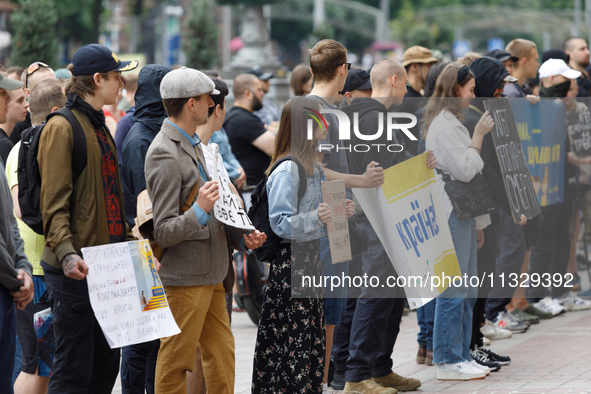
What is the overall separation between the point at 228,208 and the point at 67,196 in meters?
0.86

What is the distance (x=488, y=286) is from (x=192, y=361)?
8.59 ft

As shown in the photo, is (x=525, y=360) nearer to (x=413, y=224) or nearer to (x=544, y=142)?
(x=544, y=142)

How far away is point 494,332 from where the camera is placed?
27.2 feet

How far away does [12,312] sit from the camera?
13.8ft

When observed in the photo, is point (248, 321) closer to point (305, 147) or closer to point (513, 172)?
point (513, 172)

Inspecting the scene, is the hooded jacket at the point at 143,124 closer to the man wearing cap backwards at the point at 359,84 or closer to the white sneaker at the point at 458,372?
the man wearing cap backwards at the point at 359,84

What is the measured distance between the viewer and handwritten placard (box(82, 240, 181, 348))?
4.43 m

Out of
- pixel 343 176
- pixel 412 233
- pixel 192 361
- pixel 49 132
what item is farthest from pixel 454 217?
pixel 49 132

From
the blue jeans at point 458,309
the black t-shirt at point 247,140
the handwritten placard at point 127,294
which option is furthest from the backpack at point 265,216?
the black t-shirt at point 247,140

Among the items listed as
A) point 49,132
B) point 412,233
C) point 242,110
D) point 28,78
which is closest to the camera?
point 49,132

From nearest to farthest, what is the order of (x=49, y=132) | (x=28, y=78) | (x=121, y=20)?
(x=49, y=132) < (x=28, y=78) < (x=121, y=20)

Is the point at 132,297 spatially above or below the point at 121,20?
below

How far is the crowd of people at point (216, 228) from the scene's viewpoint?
15.0 ft

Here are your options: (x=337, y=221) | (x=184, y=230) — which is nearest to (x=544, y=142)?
(x=337, y=221)
